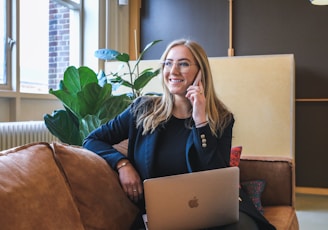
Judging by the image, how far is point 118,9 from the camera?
431cm

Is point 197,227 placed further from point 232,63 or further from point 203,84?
point 232,63

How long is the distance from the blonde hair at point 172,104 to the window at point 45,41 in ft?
5.98

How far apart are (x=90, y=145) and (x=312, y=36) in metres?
3.30

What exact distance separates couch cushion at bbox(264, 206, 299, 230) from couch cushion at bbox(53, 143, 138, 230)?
675 mm

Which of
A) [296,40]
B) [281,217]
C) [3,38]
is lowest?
[281,217]

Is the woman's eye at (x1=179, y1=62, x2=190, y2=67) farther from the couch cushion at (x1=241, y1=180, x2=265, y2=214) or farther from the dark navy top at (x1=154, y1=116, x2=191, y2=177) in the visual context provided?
the couch cushion at (x1=241, y1=180, x2=265, y2=214)

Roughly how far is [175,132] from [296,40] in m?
3.03

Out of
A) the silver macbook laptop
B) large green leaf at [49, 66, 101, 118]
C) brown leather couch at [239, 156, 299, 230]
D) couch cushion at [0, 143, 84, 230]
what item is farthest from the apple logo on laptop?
large green leaf at [49, 66, 101, 118]

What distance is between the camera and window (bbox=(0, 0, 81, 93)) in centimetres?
322

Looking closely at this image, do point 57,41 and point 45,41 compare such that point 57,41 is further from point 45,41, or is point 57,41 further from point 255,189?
point 255,189

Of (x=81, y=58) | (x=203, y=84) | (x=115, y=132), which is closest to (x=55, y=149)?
(x=115, y=132)

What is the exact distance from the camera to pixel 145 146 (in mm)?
1509

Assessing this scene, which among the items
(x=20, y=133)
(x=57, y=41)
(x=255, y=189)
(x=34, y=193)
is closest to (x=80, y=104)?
(x=20, y=133)

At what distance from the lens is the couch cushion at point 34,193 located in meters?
0.88
